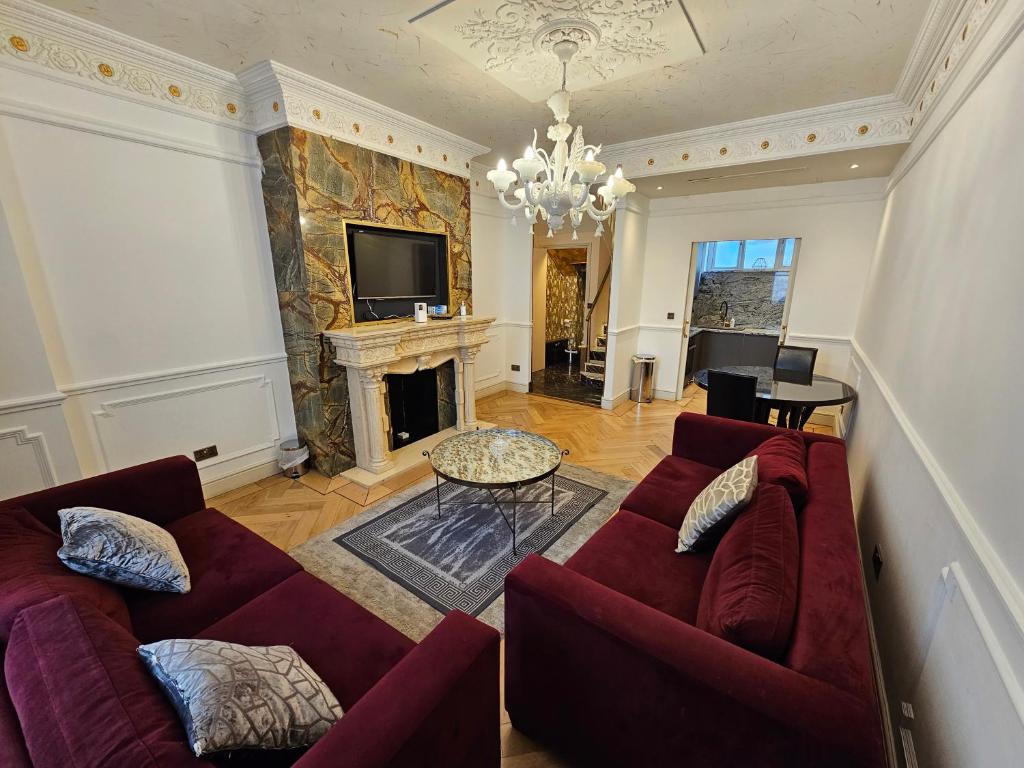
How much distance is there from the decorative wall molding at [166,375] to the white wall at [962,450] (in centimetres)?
368

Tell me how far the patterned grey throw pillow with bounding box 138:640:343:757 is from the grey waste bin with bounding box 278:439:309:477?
247cm

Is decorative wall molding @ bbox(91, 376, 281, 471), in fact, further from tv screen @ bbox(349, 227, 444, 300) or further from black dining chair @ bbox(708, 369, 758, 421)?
black dining chair @ bbox(708, 369, 758, 421)

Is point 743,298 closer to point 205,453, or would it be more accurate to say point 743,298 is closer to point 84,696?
point 205,453

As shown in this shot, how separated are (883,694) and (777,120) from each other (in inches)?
142

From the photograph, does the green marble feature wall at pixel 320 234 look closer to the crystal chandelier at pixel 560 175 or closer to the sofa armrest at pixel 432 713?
the crystal chandelier at pixel 560 175

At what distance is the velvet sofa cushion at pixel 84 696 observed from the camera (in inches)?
26.9

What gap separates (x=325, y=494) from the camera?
10.00 ft

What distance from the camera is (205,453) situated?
293 centimetres

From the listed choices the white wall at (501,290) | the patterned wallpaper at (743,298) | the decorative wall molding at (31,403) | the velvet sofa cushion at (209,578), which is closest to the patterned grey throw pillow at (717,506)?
the velvet sofa cushion at (209,578)

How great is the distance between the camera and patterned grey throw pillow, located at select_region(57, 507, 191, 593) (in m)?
1.33

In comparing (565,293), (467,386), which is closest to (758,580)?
(467,386)

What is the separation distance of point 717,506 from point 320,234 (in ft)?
9.57

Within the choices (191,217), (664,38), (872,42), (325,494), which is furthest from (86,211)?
(872,42)

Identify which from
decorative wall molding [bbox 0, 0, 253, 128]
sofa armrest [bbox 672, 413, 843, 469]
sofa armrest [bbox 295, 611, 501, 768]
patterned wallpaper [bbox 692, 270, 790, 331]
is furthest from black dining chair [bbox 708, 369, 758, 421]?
decorative wall molding [bbox 0, 0, 253, 128]
